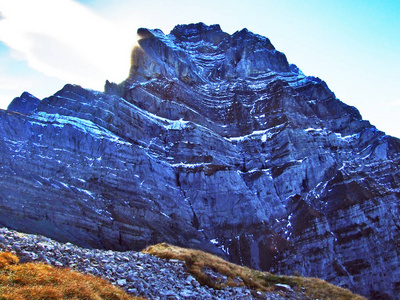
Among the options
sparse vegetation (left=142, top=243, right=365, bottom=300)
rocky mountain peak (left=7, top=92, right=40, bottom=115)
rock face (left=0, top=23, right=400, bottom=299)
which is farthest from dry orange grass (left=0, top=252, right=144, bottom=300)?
rocky mountain peak (left=7, top=92, right=40, bottom=115)

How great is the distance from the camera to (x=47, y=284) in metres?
11.9

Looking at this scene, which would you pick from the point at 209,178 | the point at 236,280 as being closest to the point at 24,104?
the point at 209,178

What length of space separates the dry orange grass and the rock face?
37.3 m

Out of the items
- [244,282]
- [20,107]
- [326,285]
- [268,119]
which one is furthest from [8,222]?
[20,107]

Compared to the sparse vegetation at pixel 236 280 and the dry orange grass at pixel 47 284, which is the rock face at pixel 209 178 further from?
the dry orange grass at pixel 47 284

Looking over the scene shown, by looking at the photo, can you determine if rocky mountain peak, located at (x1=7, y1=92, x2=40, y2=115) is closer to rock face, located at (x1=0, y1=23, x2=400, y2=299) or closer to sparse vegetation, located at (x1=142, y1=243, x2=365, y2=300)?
rock face, located at (x1=0, y1=23, x2=400, y2=299)

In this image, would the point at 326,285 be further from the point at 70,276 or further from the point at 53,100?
the point at 53,100

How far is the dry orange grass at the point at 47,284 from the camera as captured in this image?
36.2 ft

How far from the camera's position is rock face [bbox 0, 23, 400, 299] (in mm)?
54219

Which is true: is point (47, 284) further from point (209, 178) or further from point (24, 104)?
point (24, 104)

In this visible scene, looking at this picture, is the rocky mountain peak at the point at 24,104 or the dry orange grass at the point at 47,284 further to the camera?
the rocky mountain peak at the point at 24,104

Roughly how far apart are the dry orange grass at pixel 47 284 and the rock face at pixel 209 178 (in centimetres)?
3734

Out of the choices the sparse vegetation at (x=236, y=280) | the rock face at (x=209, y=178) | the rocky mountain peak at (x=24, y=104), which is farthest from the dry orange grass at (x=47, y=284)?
the rocky mountain peak at (x=24, y=104)

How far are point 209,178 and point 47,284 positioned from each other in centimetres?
6040
